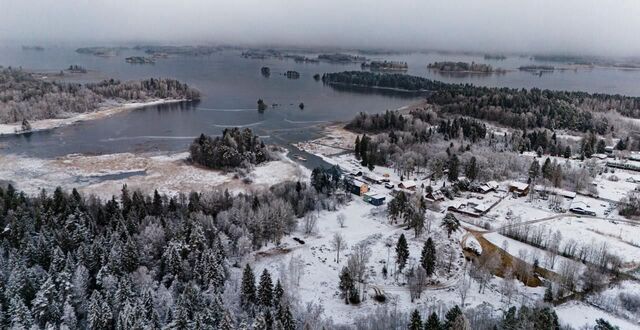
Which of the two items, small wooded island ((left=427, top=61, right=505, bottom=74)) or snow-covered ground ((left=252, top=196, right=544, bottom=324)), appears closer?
snow-covered ground ((left=252, top=196, right=544, bottom=324))

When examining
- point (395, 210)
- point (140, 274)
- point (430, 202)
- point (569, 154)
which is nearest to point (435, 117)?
point (569, 154)

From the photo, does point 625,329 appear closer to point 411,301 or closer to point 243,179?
point 411,301

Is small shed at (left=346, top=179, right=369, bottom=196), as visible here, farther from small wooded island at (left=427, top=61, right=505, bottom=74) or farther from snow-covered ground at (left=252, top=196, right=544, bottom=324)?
small wooded island at (left=427, top=61, right=505, bottom=74)

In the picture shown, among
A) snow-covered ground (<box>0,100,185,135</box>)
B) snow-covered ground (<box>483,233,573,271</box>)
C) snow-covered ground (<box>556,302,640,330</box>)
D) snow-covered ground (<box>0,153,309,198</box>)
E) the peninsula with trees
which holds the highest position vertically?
the peninsula with trees

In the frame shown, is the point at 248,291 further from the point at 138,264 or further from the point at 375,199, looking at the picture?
the point at 375,199

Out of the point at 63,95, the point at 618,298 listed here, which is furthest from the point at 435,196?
the point at 63,95

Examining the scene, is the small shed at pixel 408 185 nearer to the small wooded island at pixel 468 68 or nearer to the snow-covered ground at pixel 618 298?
the snow-covered ground at pixel 618 298

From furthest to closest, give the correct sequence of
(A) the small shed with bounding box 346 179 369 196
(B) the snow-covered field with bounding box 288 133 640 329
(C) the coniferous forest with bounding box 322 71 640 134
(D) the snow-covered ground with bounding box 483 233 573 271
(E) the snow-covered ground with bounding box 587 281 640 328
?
1. (C) the coniferous forest with bounding box 322 71 640 134
2. (A) the small shed with bounding box 346 179 369 196
3. (D) the snow-covered ground with bounding box 483 233 573 271
4. (B) the snow-covered field with bounding box 288 133 640 329
5. (E) the snow-covered ground with bounding box 587 281 640 328

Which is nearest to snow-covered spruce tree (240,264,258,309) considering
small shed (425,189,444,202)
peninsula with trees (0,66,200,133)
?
small shed (425,189,444,202)
